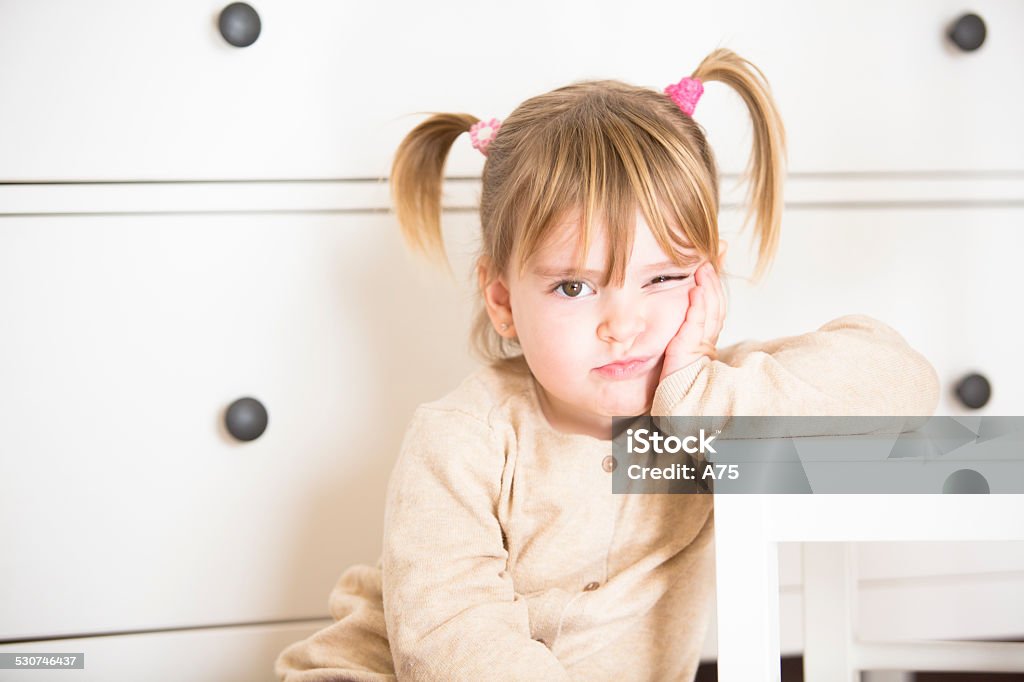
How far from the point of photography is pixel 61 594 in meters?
0.77

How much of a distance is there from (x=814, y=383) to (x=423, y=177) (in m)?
0.38

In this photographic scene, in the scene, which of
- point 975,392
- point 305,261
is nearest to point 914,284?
point 975,392

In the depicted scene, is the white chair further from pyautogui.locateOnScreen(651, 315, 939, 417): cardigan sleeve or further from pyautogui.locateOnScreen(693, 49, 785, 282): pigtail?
pyautogui.locateOnScreen(693, 49, 785, 282): pigtail

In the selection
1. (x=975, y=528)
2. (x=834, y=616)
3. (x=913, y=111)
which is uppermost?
(x=913, y=111)

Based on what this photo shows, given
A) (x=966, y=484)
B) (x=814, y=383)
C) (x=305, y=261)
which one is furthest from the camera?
(x=305, y=261)

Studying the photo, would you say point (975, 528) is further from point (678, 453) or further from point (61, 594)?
point (61, 594)

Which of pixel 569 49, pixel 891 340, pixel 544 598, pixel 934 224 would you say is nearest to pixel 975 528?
pixel 891 340

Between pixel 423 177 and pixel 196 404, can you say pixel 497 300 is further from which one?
pixel 196 404

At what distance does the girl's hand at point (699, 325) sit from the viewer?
0.61 m

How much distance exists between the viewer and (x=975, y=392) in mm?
822

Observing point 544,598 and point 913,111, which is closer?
point 544,598

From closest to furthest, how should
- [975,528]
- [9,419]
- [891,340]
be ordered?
[975,528]
[891,340]
[9,419]

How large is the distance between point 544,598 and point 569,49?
1.65 feet

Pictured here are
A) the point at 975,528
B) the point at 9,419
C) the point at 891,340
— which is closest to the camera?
the point at 975,528
